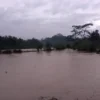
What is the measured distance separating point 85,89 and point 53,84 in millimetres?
1696

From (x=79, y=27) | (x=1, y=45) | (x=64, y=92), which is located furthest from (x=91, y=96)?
(x=79, y=27)

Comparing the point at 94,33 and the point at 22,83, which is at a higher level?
the point at 94,33

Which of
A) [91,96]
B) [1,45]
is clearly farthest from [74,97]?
[1,45]

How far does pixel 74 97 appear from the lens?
25.8 ft

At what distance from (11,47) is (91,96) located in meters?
38.7

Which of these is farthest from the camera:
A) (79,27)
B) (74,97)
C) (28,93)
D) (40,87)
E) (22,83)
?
(79,27)

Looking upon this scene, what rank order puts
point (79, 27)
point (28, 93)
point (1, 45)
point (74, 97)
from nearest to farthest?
point (74, 97)
point (28, 93)
point (1, 45)
point (79, 27)

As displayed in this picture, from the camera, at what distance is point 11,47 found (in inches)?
1795

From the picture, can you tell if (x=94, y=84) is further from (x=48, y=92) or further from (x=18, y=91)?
(x=18, y=91)

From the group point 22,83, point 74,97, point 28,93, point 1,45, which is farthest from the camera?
point 1,45

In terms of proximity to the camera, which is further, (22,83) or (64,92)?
(22,83)

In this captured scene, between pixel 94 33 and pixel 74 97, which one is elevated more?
pixel 94 33

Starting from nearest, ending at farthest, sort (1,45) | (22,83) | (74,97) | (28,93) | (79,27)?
1. (74,97)
2. (28,93)
3. (22,83)
4. (1,45)
5. (79,27)

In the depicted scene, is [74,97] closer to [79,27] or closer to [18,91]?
[18,91]
